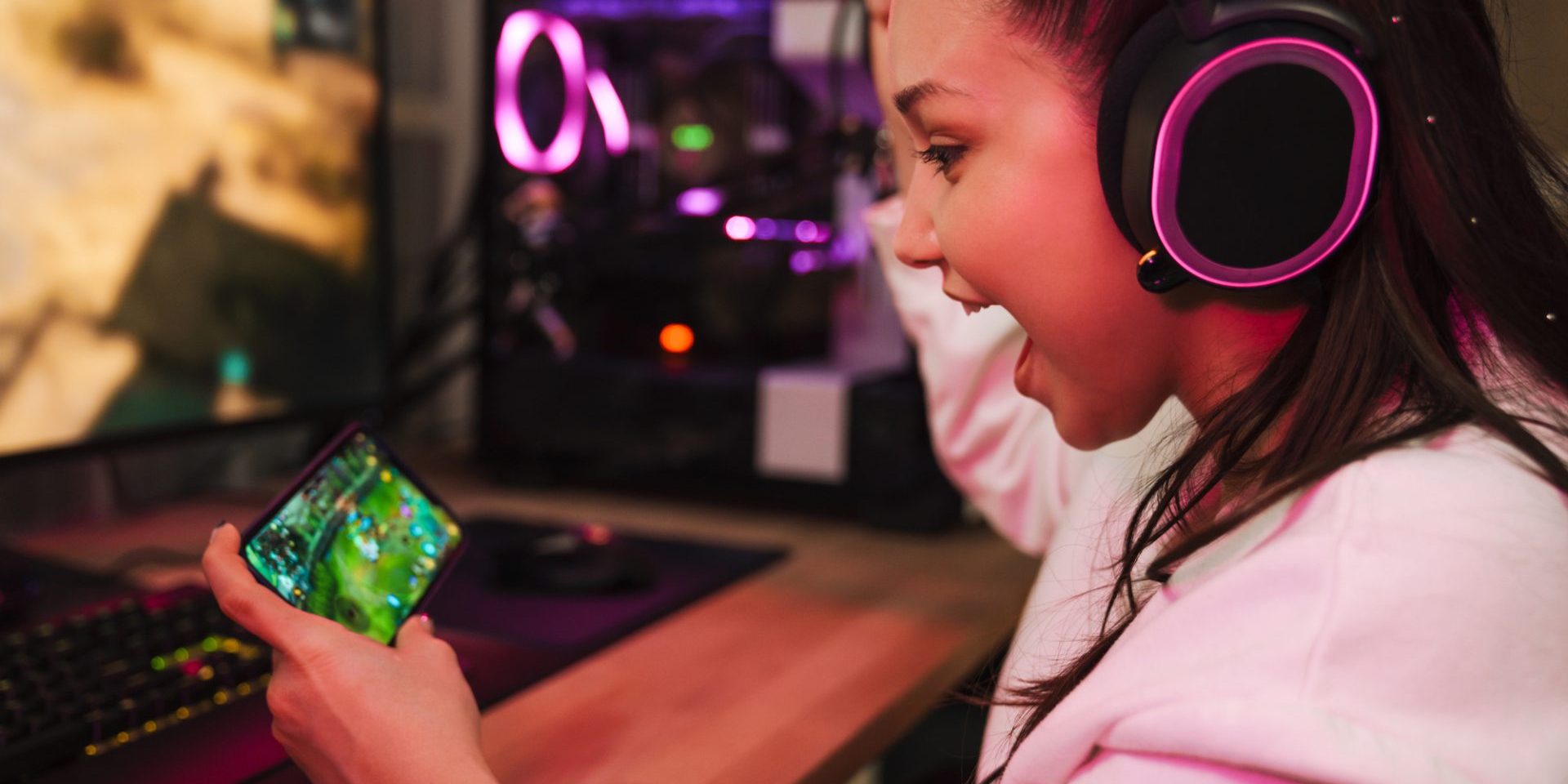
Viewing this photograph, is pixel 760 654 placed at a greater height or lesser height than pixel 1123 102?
lesser

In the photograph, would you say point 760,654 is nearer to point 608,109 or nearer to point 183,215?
point 183,215

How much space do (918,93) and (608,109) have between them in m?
0.77

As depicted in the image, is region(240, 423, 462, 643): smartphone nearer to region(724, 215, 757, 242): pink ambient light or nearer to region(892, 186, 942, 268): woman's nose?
region(892, 186, 942, 268): woman's nose

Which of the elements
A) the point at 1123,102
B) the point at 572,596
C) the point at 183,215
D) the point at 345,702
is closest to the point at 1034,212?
the point at 1123,102

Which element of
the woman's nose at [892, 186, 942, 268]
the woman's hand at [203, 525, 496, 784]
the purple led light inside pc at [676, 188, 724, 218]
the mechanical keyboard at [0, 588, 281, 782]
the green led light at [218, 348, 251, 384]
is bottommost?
the mechanical keyboard at [0, 588, 281, 782]

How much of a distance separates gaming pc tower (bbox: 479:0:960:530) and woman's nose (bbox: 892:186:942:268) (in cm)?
54

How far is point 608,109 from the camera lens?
4.09 ft

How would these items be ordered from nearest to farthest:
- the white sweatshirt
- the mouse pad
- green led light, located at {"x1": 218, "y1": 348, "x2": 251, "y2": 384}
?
the white sweatshirt
the mouse pad
green led light, located at {"x1": 218, "y1": 348, "x2": 251, "y2": 384}

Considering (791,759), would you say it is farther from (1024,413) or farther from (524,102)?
(524,102)

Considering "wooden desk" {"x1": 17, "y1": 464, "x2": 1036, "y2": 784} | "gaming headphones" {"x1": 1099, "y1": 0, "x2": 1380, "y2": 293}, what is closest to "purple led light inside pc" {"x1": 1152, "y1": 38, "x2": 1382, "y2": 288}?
"gaming headphones" {"x1": 1099, "y1": 0, "x2": 1380, "y2": 293}

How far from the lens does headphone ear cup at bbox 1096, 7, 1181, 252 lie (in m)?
0.46

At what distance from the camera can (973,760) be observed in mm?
884

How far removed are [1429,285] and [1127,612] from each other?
0.19 meters

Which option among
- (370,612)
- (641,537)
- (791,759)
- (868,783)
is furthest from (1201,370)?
(868,783)
